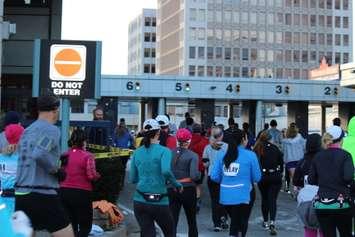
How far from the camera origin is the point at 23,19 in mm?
19094

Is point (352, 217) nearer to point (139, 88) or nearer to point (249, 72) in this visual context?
point (139, 88)

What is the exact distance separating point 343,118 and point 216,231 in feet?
168

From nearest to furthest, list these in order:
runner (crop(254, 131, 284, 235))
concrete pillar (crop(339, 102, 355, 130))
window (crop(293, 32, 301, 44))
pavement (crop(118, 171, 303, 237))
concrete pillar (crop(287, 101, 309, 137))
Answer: pavement (crop(118, 171, 303, 237)) → runner (crop(254, 131, 284, 235)) → concrete pillar (crop(287, 101, 309, 137)) → concrete pillar (crop(339, 102, 355, 130)) → window (crop(293, 32, 301, 44))

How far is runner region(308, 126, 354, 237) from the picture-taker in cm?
734

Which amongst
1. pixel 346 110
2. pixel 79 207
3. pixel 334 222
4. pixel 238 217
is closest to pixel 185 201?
pixel 238 217

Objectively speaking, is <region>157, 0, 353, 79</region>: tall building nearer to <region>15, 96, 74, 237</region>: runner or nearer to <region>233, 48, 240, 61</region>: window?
<region>233, 48, 240, 61</region>: window

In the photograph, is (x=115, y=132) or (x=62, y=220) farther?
(x=115, y=132)

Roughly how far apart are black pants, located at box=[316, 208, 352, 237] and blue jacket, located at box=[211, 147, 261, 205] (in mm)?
1527

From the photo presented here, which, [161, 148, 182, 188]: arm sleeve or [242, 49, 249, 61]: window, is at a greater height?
[242, 49, 249, 61]: window

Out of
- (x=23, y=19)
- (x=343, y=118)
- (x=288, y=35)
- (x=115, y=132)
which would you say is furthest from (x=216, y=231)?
(x=288, y=35)

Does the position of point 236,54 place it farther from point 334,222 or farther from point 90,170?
point 334,222

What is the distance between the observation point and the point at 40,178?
625 cm

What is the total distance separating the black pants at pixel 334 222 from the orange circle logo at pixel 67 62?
14.4ft

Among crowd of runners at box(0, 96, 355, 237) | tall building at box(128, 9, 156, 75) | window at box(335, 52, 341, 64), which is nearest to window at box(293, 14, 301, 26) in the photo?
window at box(335, 52, 341, 64)
